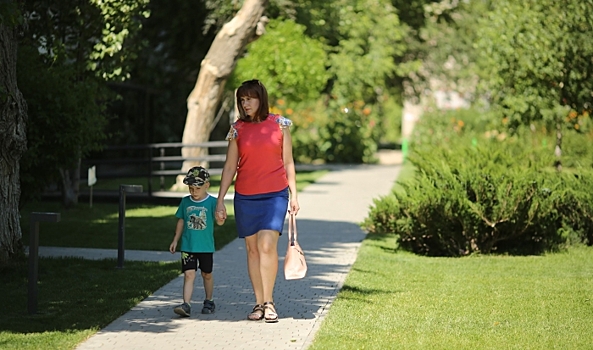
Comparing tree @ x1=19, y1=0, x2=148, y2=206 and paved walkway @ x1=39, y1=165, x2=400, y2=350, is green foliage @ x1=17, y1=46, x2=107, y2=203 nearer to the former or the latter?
tree @ x1=19, y1=0, x2=148, y2=206

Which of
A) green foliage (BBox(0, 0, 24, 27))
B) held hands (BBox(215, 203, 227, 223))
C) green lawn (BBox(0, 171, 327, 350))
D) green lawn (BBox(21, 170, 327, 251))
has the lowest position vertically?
green lawn (BBox(21, 170, 327, 251))

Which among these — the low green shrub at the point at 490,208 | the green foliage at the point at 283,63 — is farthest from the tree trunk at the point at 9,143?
the green foliage at the point at 283,63

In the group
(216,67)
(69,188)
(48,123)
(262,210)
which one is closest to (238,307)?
(262,210)

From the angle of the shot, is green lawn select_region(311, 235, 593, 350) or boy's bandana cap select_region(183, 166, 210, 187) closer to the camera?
green lawn select_region(311, 235, 593, 350)

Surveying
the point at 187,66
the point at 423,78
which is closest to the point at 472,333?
the point at 187,66

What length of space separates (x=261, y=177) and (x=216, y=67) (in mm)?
13793

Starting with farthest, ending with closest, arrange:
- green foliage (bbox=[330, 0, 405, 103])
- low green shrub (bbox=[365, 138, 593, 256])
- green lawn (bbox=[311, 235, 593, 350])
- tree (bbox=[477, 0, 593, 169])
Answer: green foliage (bbox=[330, 0, 405, 103]), tree (bbox=[477, 0, 593, 169]), low green shrub (bbox=[365, 138, 593, 256]), green lawn (bbox=[311, 235, 593, 350])

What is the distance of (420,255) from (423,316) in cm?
471

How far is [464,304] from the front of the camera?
917 cm

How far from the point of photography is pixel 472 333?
25.6ft

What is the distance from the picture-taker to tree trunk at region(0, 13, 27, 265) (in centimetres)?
1036

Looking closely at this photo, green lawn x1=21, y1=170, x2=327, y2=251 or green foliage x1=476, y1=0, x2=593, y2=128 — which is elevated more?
green foliage x1=476, y1=0, x2=593, y2=128

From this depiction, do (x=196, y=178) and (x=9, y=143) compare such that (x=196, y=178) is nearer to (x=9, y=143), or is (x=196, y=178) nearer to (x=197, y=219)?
(x=197, y=219)

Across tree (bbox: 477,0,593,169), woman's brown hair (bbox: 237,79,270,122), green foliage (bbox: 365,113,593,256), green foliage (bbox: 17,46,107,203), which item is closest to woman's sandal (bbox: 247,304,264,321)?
woman's brown hair (bbox: 237,79,270,122)
